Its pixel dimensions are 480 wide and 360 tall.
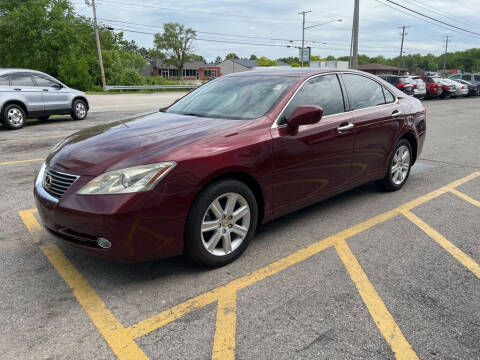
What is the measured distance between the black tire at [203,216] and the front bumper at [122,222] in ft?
0.22

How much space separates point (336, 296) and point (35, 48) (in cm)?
5294

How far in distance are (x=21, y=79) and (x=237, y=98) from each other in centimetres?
952

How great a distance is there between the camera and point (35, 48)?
1842 inches

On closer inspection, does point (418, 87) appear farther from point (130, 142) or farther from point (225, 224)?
point (130, 142)

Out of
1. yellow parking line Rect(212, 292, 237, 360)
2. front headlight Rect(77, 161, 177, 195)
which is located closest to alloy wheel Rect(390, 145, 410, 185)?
yellow parking line Rect(212, 292, 237, 360)

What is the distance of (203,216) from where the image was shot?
3000 mm

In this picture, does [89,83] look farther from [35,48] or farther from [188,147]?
[188,147]

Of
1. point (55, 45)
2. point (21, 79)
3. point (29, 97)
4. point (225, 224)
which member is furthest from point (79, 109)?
point (55, 45)

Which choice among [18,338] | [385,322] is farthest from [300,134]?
[18,338]

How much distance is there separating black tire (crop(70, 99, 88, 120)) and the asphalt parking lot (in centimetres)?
900

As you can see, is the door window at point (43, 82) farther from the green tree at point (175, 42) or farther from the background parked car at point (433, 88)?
the green tree at point (175, 42)

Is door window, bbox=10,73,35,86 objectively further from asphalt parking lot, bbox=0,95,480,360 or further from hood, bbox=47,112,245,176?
hood, bbox=47,112,245,176

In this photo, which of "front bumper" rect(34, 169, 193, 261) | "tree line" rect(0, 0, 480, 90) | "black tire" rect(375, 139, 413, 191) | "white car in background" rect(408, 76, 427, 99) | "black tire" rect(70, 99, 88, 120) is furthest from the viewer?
"tree line" rect(0, 0, 480, 90)

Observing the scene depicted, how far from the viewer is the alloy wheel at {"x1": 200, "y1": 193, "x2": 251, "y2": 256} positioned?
3109 mm
